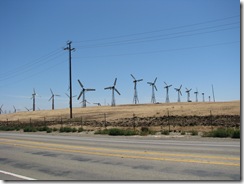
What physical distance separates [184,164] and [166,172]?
1485mm

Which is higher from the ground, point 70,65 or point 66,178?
point 70,65

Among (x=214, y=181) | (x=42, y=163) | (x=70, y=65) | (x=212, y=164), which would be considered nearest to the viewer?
(x=214, y=181)

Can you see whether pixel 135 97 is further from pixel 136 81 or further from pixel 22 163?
pixel 22 163

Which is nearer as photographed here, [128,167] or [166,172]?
[166,172]

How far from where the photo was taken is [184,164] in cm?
1091

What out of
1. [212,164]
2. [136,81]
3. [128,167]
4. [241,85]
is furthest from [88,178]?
[136,81]

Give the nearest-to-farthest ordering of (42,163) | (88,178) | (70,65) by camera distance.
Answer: (88,178) < (42,163) < (70,65)

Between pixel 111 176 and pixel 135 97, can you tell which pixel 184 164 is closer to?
pixel 111 176

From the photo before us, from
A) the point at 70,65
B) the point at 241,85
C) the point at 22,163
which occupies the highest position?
the point at 70,65

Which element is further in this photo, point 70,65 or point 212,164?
point 70,65

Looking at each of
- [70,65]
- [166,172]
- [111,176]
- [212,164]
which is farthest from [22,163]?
[70,65]

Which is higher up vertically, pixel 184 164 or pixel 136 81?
pixel 136 81

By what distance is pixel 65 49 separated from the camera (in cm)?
5650

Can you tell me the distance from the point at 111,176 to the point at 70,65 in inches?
1850
